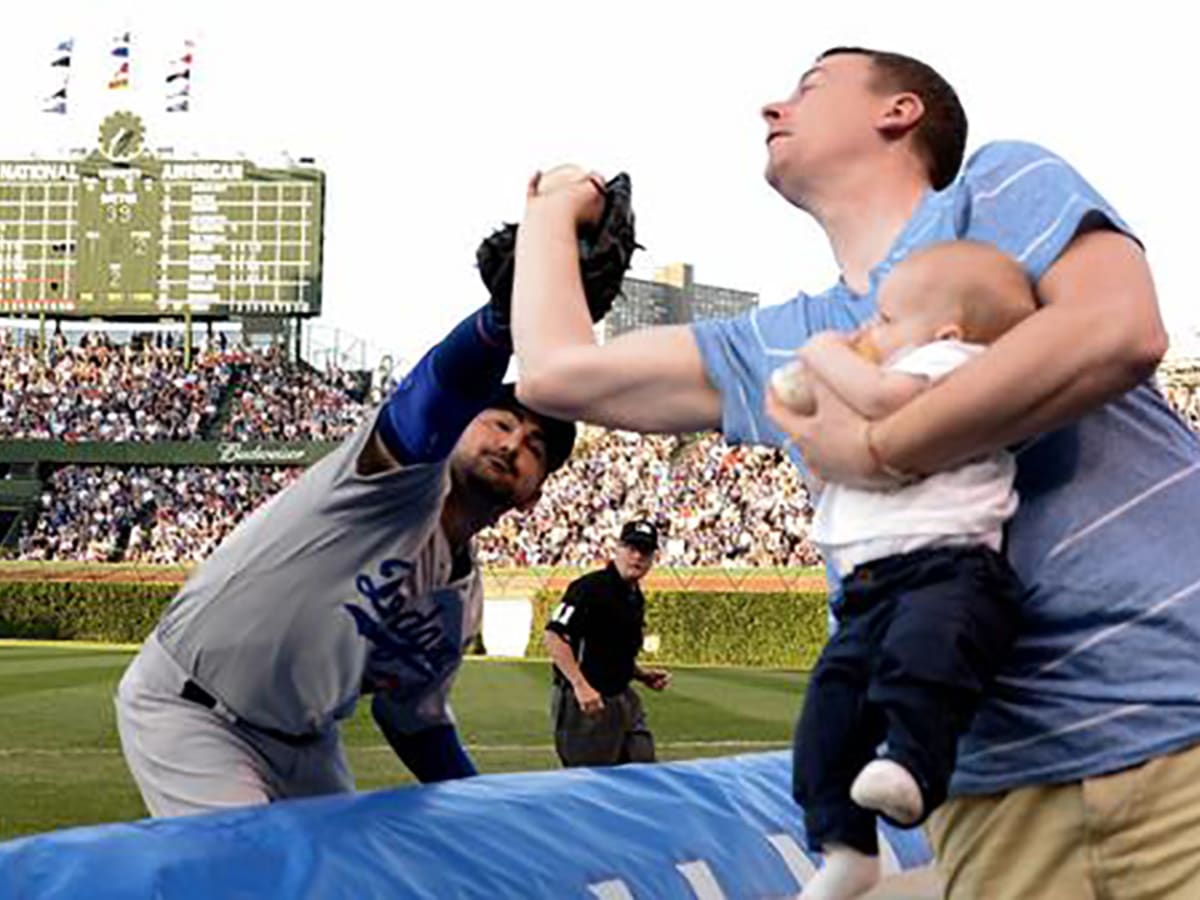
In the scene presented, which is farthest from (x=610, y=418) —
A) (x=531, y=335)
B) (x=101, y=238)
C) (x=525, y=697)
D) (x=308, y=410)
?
(x=101, y=238)

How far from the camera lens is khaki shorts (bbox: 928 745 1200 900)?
2148mm

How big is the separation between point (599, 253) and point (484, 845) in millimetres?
1298

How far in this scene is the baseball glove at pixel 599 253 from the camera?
2.90 m

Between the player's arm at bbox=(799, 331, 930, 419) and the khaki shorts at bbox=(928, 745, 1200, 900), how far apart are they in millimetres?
534

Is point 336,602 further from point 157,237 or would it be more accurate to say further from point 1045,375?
point 157,237

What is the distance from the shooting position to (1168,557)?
7.20 feet

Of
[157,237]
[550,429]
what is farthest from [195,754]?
[157,237]

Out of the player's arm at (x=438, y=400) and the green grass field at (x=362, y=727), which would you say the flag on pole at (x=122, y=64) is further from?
the player's arm at (x=438, y=400)

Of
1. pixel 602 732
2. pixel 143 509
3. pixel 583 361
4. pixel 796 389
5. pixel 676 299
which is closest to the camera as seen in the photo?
pixel 796 389

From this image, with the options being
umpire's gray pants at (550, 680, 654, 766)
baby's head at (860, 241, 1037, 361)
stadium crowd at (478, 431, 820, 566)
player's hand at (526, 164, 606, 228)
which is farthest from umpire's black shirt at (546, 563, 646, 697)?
stadium crowd at (478, 431, 820, 566)

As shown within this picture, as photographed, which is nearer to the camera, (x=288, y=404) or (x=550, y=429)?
(x=550, y=429)

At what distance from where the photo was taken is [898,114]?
8.25ft

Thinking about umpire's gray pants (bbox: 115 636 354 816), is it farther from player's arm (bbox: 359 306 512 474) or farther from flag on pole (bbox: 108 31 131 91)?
flag on pole (bbox: 108 31 131 91)

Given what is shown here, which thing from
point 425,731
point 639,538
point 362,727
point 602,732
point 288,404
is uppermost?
point 425,731
